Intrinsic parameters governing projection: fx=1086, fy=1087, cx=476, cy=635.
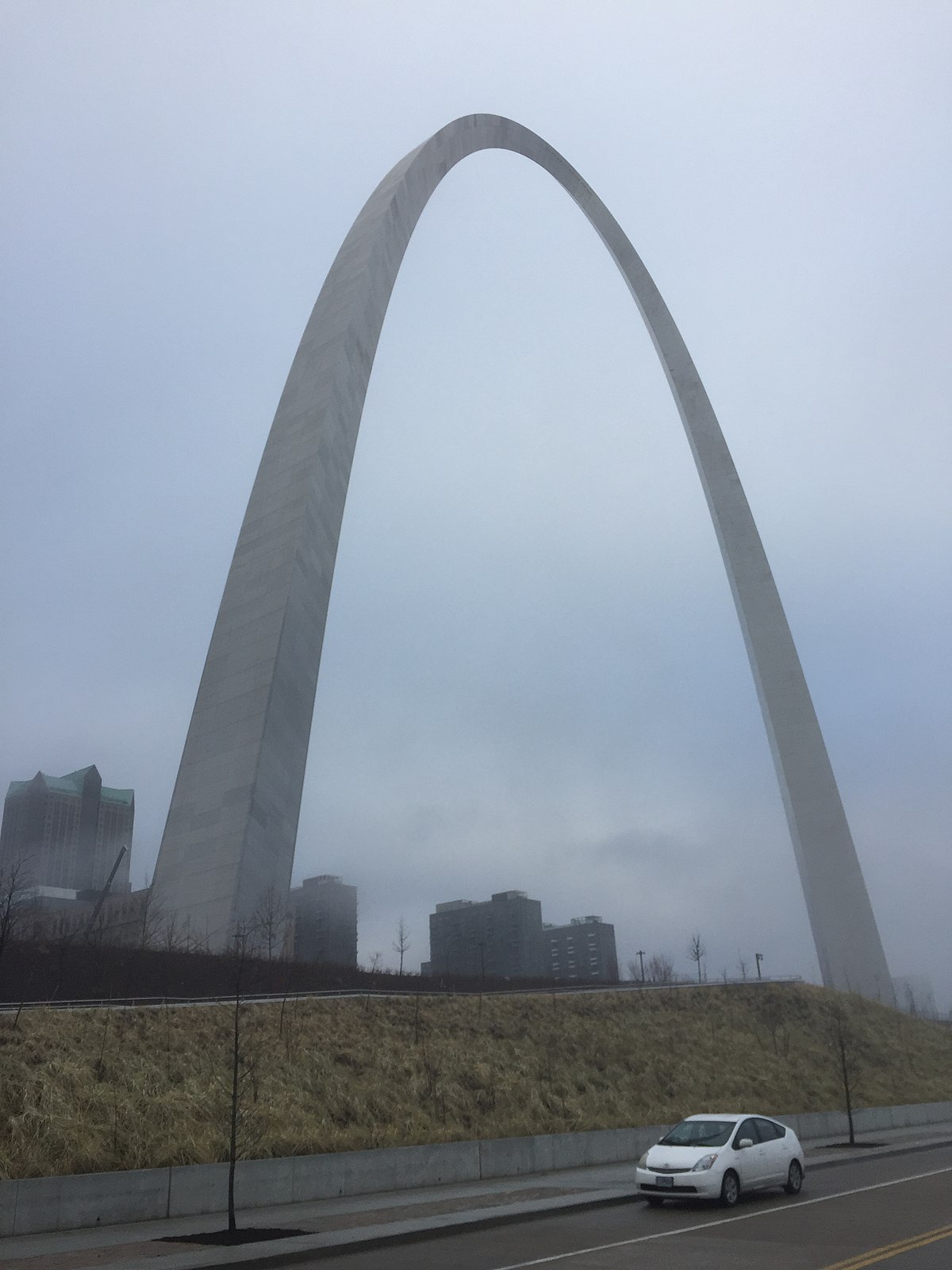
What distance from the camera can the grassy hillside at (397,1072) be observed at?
13.7 meters

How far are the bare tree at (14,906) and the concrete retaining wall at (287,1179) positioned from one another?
5.94 meters

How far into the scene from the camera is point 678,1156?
13.6 metres

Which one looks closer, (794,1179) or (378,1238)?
Answer: (378,1238)

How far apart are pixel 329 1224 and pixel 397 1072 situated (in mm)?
7455

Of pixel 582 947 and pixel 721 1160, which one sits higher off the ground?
pixel 582 947

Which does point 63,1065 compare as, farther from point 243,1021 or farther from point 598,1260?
point 598,1260

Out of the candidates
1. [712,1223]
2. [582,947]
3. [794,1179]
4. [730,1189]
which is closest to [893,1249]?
[712,1223]

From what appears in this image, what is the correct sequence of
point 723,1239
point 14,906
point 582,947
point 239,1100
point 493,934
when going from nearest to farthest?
1. point 723,1239
2. point 239,1100
3. point 14,906
4. point 493,934
5. point 582,947

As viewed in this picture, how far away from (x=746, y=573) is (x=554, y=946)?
1749 inches

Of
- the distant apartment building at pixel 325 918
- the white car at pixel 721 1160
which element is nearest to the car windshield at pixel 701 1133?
the white car at pixel 721 1160

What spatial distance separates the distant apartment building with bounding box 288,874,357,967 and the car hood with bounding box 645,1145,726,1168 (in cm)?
2413

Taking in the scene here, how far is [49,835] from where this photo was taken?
5669 centimetres

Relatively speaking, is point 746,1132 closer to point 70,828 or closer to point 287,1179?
point 287,1179

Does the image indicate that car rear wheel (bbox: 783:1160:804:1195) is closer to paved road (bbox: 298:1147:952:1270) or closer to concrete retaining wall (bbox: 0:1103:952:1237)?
paved road (bbox: 298:1147:952:1270)
